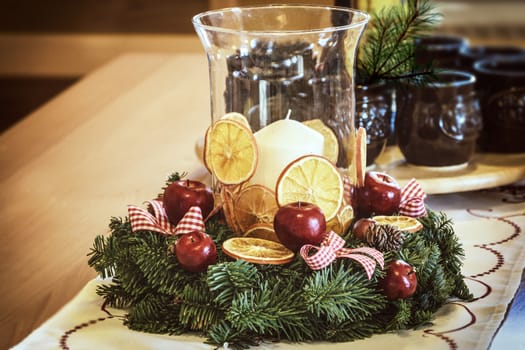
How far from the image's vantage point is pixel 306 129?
31.1 inches

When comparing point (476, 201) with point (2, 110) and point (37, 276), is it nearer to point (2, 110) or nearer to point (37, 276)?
point (37, 276)

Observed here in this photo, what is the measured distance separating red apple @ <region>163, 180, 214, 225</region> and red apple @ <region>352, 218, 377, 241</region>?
14cm

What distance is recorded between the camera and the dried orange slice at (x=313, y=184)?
76 cm

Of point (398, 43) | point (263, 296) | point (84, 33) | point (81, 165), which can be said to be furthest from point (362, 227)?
point (84, 33)

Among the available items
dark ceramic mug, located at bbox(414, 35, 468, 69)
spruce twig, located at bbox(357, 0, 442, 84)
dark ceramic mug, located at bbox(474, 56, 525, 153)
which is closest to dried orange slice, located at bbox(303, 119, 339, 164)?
spruce twig, located at bbox(357, 0, 442, 84)

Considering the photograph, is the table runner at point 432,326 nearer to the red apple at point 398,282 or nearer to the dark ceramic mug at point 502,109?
the red apple at point 398,282

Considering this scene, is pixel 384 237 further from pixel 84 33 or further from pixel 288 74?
pixel 84 33

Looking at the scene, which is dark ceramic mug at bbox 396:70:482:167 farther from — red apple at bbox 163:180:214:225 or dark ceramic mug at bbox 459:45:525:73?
red apple at bbox 163:180:214:225

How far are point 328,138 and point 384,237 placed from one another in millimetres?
112

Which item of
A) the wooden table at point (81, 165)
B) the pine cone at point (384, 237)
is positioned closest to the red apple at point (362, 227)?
the pine cone at point (384, 237)

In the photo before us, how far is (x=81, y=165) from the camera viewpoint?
1.23m

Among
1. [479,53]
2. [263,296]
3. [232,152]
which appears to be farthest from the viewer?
[479,53]

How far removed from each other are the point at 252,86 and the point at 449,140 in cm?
37

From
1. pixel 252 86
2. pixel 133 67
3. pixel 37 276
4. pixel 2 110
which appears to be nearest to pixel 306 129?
pixel 252 86
